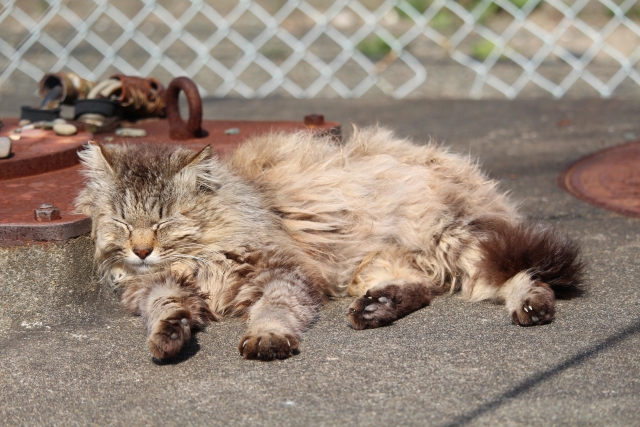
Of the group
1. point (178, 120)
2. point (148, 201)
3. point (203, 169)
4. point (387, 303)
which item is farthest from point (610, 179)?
point (148, 201)

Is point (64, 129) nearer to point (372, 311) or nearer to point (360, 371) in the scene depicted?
point (372, 311)

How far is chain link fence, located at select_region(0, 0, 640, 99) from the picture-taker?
7270 mm

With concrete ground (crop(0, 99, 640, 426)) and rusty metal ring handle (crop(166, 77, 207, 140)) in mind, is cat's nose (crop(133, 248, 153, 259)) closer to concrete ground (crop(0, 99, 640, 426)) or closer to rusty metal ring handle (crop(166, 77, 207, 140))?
concrete ground (crop(0, 99, 640, 426))

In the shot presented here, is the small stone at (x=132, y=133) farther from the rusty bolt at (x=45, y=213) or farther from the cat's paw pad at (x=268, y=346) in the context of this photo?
the cat's paw pad at (x=268, y=346)

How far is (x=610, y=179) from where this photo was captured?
4.60 meters

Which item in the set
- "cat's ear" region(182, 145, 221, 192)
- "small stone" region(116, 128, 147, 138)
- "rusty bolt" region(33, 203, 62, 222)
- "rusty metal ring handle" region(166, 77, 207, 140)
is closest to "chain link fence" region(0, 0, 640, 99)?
"small stone" region(116, 128, 147, 138)

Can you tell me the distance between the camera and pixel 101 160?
3.02 metres

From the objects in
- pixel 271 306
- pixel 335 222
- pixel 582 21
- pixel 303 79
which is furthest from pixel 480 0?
pixel 271 306

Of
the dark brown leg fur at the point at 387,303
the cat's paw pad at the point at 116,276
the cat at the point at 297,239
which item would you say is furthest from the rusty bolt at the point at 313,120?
the cat's paw pad at the point at 116,276

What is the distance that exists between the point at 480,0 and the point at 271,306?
748 centimetres

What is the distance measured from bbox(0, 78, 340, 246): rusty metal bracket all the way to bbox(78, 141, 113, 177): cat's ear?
21 cm

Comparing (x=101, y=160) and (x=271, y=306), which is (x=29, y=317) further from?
(x=271, y=306)

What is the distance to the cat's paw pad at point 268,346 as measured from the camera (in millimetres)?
2596

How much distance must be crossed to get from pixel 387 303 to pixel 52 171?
1.78 metres
